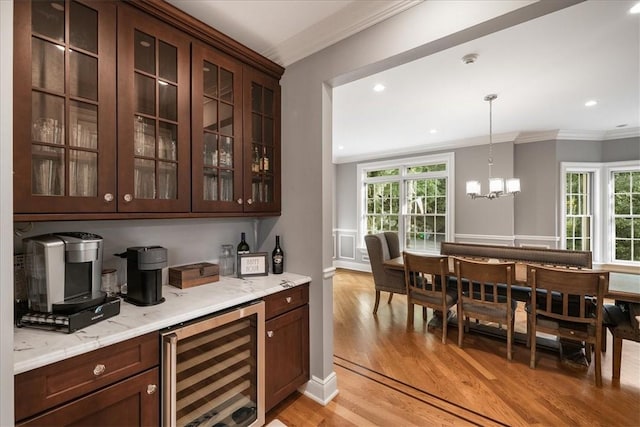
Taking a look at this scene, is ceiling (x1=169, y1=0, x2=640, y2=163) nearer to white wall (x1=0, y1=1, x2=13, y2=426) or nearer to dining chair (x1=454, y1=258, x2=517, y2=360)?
white wall (x1=0, y1=1, x2=13, y2=426)

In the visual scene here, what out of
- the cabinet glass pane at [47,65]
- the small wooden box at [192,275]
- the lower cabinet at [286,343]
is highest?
the cabinet glass pane at [47,65]

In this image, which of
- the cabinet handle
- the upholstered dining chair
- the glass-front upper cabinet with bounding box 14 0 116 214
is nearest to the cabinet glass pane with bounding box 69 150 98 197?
the glass-front upper cabinet with bounding box 14 0 116 214

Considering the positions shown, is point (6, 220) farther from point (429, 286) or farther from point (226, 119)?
point (429, 286)

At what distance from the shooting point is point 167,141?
1.70m

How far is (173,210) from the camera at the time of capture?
1.70m

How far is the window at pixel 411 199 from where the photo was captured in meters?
5.82

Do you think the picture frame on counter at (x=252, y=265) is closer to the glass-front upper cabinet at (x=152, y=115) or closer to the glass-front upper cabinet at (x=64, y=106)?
the glass-front upper cabinet at (x=152, y=115)

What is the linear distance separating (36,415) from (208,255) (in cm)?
132

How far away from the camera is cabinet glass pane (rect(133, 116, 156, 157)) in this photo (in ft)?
5.12

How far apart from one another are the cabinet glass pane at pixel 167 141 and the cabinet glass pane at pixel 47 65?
1.51 feet

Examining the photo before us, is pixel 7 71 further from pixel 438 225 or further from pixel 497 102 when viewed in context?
pixel 438 225

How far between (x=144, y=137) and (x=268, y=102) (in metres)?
1.01

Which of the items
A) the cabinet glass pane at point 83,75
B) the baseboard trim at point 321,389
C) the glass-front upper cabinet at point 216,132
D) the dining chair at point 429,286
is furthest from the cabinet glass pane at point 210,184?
the dining chair at point 429,286

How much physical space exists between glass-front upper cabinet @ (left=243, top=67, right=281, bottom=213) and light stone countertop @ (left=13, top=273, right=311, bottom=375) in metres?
0.61
